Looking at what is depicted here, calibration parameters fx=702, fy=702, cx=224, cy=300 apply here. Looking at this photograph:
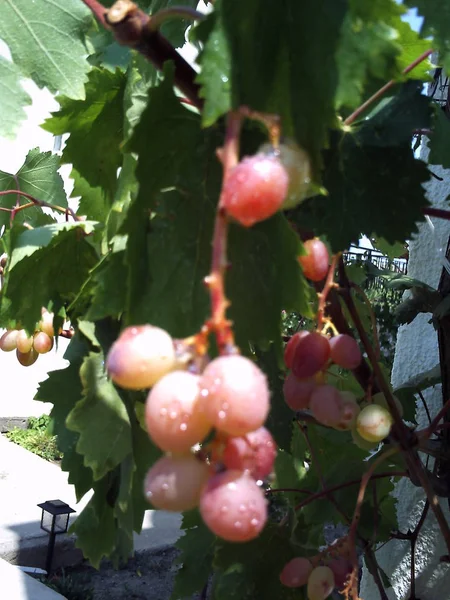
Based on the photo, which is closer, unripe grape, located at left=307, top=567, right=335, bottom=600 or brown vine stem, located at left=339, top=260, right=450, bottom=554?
unripe grape, located at left=307, top=567, right=335, bottom=600

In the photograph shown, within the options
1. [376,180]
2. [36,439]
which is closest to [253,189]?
[376,180]

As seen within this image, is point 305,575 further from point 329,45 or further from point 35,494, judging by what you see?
point 35,494

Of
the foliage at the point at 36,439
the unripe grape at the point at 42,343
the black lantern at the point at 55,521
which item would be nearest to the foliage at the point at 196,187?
the unripe grape at the point at 42,343

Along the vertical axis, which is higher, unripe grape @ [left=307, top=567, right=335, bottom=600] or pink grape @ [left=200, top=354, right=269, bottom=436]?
pink grape @ [left=200, top=354, right=269, bottom=436]

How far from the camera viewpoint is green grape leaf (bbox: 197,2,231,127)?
15.9 inches

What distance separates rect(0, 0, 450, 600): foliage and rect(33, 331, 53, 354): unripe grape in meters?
0.20

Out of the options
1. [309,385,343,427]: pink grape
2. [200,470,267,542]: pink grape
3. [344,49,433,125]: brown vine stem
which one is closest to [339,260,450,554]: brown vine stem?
[309,385,343,427]: pink grape

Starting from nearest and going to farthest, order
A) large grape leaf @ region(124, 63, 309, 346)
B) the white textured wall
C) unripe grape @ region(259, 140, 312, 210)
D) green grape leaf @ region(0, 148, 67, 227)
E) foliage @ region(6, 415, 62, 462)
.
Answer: unripe grape @ region(259, 140, 312, 210) < large grape leaf @ region(124, 63, 309, 346) < green grape leaf @ region(0, 148, 67, 227) < the white textured wall < foliage @ region(6, 415, 62, 462)

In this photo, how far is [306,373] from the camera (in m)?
0.70

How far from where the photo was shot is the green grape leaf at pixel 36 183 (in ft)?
4.09

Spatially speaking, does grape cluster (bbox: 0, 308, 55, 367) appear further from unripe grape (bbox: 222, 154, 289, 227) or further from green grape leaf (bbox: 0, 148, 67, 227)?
unripe grape (bbox: 222, 154, 289, 227)

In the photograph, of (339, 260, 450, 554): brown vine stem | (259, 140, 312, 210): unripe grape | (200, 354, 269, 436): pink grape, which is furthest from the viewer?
(339, 260, 450, 554): brown vine stem

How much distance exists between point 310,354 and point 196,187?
0.23 m

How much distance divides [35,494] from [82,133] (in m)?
3.11
